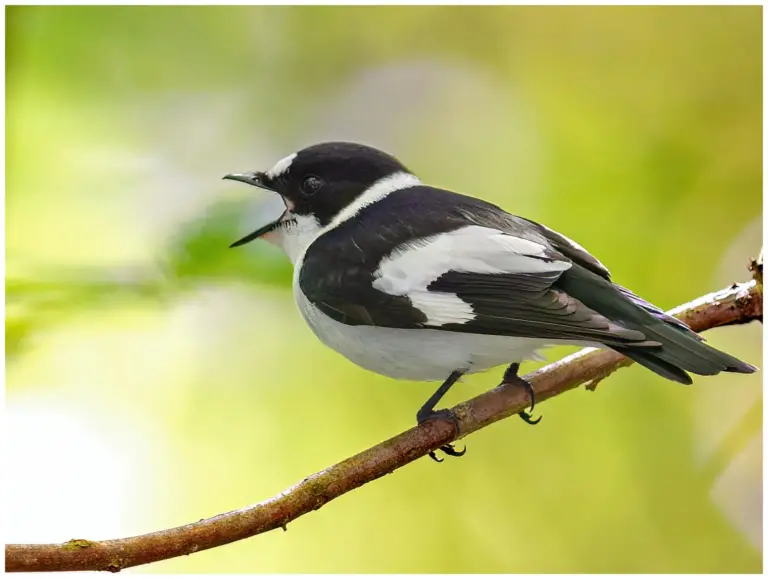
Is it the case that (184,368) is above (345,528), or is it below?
above

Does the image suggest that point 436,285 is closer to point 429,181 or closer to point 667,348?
point 667,348

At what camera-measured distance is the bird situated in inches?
47.0

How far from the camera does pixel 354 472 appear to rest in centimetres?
120

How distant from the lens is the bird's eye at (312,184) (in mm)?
1558

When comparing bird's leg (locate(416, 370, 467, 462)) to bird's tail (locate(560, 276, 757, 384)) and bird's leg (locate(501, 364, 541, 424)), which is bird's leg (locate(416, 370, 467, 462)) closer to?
bird's leg (locate(501, 364, 541, 424))

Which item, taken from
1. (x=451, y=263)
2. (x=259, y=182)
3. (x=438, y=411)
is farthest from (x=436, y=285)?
(x=259, y=182)

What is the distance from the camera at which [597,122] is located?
2.10 m

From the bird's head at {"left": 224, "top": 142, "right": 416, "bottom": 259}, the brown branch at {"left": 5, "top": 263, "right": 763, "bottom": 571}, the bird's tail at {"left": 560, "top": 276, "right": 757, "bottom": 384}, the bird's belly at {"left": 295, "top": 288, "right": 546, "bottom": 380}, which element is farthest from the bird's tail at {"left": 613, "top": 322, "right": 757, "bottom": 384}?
the bird's head at {"left": 224, "top": 142, "right": 416, "bottom": 259}

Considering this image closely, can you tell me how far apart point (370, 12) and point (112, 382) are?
3.61ft

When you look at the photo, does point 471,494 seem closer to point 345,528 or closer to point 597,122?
point 345,528

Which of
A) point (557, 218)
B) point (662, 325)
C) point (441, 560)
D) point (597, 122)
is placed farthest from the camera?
point (597, 122)

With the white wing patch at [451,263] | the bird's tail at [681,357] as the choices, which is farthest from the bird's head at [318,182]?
the bird's tail at [681,357]

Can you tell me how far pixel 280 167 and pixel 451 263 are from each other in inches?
17.3

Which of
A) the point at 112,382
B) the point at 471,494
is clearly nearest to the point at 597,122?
the point at 471,494
